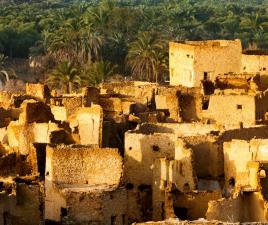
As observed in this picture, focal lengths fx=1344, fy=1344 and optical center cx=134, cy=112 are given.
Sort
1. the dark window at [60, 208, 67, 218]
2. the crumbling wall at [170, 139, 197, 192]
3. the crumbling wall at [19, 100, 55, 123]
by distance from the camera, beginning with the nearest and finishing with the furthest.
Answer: the dark window at [60, 208, 67, 218] < the crumbling wall at [170, 139, 197, 192] < the crumbling wall at [19, 100, 55, 123]

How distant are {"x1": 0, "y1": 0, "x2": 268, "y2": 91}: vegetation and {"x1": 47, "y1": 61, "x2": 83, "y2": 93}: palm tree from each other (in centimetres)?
18

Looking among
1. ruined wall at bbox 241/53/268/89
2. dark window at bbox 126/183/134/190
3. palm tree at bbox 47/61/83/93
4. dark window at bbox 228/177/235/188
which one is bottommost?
dark window at bbox 126/183/134/190

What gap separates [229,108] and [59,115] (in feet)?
17.7

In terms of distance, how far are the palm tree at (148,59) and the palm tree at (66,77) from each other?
3.64 meters

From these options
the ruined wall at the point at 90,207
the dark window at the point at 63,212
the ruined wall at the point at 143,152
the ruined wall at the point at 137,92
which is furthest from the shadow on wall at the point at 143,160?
the ruined wall at the point at 137,92

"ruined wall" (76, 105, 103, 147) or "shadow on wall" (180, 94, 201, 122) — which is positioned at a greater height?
"shadow on wall" (180, 94, 201, 122)

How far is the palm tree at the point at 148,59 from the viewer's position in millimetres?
65062

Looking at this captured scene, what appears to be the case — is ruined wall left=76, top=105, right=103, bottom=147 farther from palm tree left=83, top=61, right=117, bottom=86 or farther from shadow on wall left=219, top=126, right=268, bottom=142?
palm tree left=83, top=61, right=117, bottom=86

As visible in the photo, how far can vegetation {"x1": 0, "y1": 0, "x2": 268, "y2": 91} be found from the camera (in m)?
68.3

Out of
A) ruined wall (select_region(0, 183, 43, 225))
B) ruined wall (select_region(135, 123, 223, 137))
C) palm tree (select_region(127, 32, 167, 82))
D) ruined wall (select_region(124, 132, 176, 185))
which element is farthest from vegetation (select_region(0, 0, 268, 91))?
ruined wall (select_region(0, 183, 43, 225))

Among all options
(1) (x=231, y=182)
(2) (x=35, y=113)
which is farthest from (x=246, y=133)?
(2) (x=35, y=113)

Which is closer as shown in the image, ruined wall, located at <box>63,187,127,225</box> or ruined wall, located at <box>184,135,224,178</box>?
ruined wall, located at <box>63,187,127,225</box>

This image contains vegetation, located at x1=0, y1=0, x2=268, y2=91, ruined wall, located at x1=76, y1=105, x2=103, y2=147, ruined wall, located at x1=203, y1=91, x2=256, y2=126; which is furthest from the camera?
vegetation, located at x1=0, y1=0, x2=268, y2=91

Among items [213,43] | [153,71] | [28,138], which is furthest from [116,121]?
[153,71]
